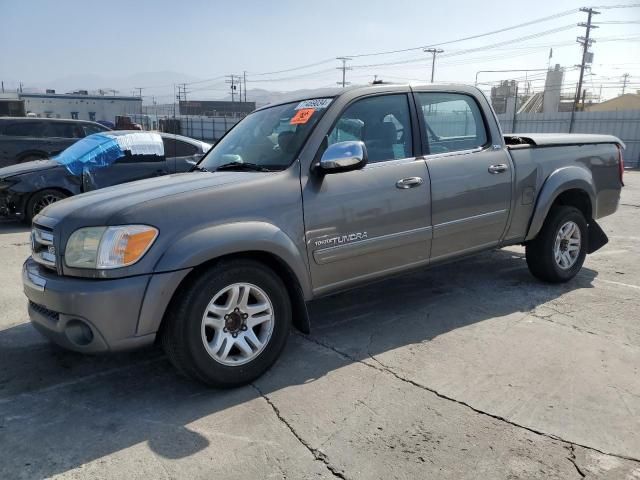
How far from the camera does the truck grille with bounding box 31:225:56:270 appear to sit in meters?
3.02

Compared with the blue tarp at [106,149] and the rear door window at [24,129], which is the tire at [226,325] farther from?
the rear door window at [24,129]

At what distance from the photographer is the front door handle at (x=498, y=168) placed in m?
4.36

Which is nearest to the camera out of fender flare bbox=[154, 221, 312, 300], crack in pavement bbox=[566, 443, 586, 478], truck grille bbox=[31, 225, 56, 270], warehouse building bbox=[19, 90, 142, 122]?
crack in pavement bbox=[566, 443, 586, 478]

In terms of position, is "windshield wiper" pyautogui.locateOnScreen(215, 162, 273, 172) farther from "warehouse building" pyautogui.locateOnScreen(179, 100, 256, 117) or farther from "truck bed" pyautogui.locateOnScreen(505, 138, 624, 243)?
"warehouse building" pyautogui.locateOnScreen(179, 100, 256, 117)

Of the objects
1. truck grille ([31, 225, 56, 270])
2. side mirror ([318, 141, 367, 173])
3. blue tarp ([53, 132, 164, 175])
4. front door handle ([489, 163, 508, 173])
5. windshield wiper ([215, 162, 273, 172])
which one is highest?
side mirror ([318, 141, 367, 173])

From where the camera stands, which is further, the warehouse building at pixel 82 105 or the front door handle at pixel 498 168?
the warehouse building at pixel 82 105

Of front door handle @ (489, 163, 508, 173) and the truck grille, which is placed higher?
front door handle @ (489, 163, 508, 173)

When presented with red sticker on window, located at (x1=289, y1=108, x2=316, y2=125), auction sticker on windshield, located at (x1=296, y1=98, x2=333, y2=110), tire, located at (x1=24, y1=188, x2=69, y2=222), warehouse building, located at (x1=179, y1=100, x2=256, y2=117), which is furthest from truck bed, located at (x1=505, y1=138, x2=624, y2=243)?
warehouse building, located at (x1=179, y1=100, x2=256, y2=117)

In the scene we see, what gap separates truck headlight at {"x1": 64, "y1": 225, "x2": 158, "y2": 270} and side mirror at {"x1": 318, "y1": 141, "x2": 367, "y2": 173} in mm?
1163

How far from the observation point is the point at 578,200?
5.33 meters

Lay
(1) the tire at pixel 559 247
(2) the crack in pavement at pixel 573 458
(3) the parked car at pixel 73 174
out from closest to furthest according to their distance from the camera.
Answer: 1. (2) the crack in pavement at pixel 573 458
2. (1) the tire at pixel 559 247
3. (3) the parked car at pixel 73 174

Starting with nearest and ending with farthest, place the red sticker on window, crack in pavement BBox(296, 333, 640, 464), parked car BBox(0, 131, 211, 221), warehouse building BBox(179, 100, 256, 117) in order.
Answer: crack in pavement BBox(296, 333, 640, 464) → the red sticker on window → parked car BBox(0, 131, 211, 221) → warehouse building BBox(179, 100, 256, 117)

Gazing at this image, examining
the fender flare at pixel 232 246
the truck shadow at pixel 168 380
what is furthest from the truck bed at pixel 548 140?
the fender flare at pixel 232 246

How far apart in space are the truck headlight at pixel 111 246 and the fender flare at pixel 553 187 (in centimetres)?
350
